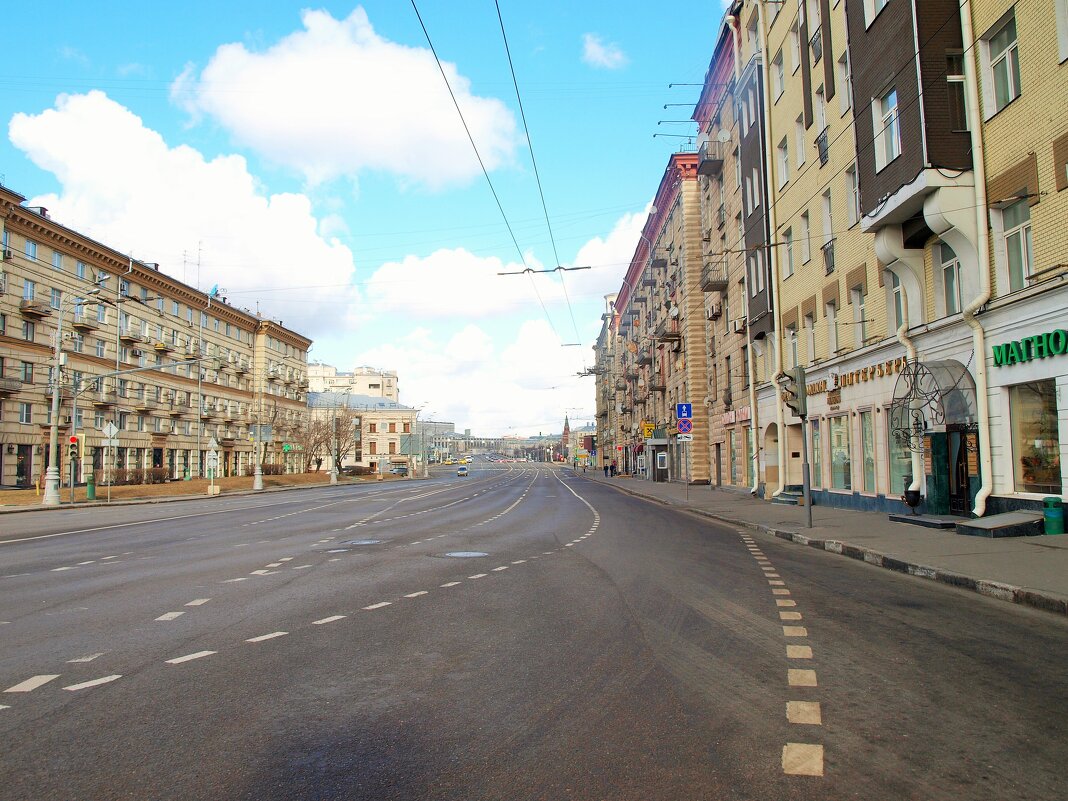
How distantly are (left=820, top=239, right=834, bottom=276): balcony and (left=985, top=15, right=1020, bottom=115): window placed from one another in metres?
8.28

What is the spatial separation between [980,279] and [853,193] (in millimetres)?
7818

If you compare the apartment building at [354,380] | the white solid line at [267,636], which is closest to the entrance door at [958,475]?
the white solid line at [267,636]

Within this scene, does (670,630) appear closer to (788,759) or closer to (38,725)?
(788,759)

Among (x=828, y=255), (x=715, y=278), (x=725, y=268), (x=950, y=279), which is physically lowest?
(x=950, y=279)

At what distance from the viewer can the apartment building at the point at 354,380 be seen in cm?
14888

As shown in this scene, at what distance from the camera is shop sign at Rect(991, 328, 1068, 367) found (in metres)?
12.9

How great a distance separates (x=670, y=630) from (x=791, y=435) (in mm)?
22988

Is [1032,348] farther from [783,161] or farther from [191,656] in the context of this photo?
[783,161]

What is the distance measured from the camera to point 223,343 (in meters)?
78.2

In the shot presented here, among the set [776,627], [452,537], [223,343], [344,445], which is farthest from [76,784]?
[344,445]

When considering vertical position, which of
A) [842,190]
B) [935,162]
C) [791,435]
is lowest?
[791,435]

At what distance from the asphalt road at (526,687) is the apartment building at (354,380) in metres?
141

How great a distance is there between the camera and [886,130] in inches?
728

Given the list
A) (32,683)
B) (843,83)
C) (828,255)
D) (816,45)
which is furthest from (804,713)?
(816,45)
